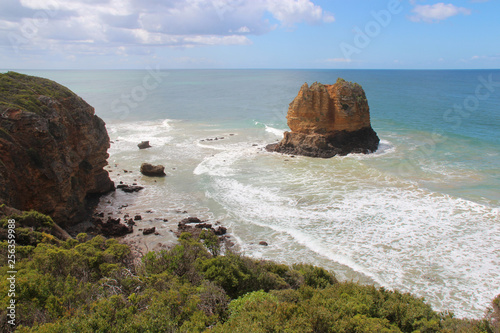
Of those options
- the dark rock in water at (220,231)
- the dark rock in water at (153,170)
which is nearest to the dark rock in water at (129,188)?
the dark rock in water at (153,170)

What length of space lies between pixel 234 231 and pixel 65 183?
35.1 feet

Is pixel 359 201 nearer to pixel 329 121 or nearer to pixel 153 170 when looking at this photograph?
pixel 329 121

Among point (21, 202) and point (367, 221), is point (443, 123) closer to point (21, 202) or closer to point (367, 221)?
point (367, 221)

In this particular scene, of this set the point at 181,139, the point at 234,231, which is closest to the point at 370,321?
the point at 234,231

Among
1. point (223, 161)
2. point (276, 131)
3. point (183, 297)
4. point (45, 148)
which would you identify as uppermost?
point (45, 148)

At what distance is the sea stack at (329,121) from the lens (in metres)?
37.0

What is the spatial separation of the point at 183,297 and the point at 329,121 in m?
31.6

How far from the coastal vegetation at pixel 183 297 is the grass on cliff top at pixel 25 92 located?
24.8 ft

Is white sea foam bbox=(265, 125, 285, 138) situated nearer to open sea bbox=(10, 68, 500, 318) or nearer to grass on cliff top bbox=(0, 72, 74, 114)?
open sea bbox=(10, 68, 500, 318)

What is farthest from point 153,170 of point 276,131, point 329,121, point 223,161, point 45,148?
point 276,131

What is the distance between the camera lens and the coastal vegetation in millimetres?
8609

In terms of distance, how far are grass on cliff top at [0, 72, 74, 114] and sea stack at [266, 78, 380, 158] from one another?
77.4 feet

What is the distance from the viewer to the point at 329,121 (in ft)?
125

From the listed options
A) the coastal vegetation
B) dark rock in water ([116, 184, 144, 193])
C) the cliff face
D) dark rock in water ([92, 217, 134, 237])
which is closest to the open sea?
dark rock in water ([116, 184, 144, 193])
